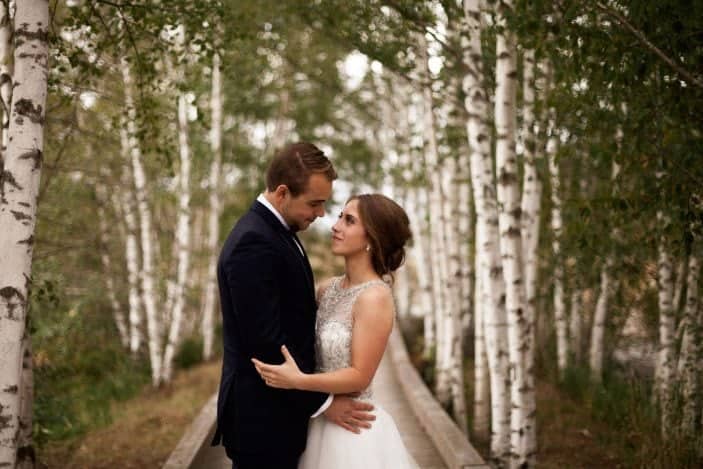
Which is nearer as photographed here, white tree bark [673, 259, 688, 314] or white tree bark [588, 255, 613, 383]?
white tree bark [673, 259, 688, 314]

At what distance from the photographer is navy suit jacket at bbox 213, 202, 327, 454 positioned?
3299 mm

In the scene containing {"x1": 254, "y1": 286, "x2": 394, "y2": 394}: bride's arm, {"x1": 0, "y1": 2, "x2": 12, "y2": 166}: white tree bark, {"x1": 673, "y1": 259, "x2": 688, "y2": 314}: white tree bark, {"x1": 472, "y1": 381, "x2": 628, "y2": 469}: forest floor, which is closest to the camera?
{"x1": 254, "y1": 286, "x2": 394, "y2": 394}: bride's arm

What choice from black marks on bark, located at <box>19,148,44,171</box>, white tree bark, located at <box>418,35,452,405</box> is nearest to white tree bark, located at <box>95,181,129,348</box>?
white tree bark, located at <box>418,35,452,405</box>

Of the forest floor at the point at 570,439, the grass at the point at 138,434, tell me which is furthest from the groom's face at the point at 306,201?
the grass at the point at 138,434

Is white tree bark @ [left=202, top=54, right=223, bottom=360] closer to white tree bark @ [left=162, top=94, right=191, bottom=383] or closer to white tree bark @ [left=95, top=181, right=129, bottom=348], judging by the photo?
white tree bark @ [left=162, top=94, right=191, bottom=383]

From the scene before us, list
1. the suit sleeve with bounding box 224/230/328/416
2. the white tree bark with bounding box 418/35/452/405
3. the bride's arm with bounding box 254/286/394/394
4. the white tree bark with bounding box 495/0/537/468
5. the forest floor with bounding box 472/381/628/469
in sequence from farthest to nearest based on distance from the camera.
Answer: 1. the white tree bark with bounding box 418/35/452/405
2. the forest floor with bounding box 472/381/628/469
3. the white tree bark with bounding box 495/0/537/468
4. the bride's arm with bounding box 254/286/394/394
5. the suit sleeve with bounding box 224/230/328/416

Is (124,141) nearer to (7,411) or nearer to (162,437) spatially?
(162,437)

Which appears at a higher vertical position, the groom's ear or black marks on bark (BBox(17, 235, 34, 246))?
the groom's ear

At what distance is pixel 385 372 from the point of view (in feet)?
42.9

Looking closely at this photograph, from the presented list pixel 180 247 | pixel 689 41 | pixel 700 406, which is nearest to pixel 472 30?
pixel 689 41

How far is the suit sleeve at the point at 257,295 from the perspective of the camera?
3279 millimetres

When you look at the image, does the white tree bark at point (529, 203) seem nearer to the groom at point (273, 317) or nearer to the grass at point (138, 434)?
the groom at point (273, 317)

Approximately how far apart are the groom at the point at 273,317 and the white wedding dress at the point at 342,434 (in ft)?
0.22

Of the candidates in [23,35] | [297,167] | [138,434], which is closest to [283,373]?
[297,167]
